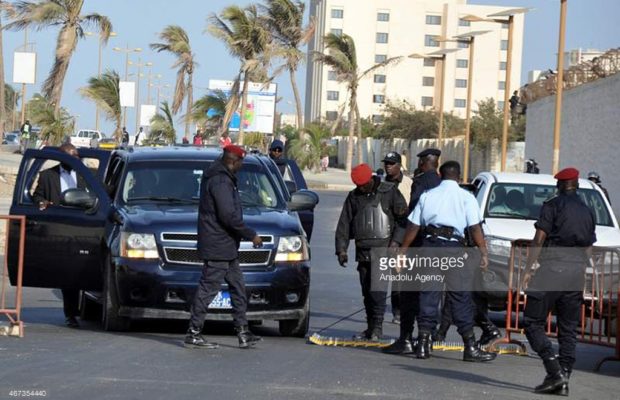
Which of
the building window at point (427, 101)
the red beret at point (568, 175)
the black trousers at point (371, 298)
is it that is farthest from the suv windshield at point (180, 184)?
the building window at point (427, 101)

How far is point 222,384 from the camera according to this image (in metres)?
9.88

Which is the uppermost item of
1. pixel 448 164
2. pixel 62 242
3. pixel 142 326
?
pixel 448 164

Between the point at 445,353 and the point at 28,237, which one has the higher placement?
the point at 28,237

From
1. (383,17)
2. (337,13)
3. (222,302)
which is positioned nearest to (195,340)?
(222,302)

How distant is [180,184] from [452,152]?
73926mm

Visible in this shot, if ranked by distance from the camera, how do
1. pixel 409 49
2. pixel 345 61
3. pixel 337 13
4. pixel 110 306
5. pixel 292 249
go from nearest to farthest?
pixel 110 306, pixel 292 249, pixel 345 61, pixel 337 13, pixel 409 49

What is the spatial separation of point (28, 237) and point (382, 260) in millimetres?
3614

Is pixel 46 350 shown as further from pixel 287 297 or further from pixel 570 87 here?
pixel 570 87

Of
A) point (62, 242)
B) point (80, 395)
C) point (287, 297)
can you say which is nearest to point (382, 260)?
point (287, 297)

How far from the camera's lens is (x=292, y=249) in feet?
42.9

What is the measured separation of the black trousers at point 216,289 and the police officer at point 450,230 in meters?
1.54

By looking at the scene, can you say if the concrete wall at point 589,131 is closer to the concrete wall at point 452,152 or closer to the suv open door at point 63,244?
the concrete wall at point 452,152

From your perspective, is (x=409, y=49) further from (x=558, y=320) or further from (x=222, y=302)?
(x=558, y=320)

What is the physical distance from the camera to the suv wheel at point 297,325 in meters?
13.3
